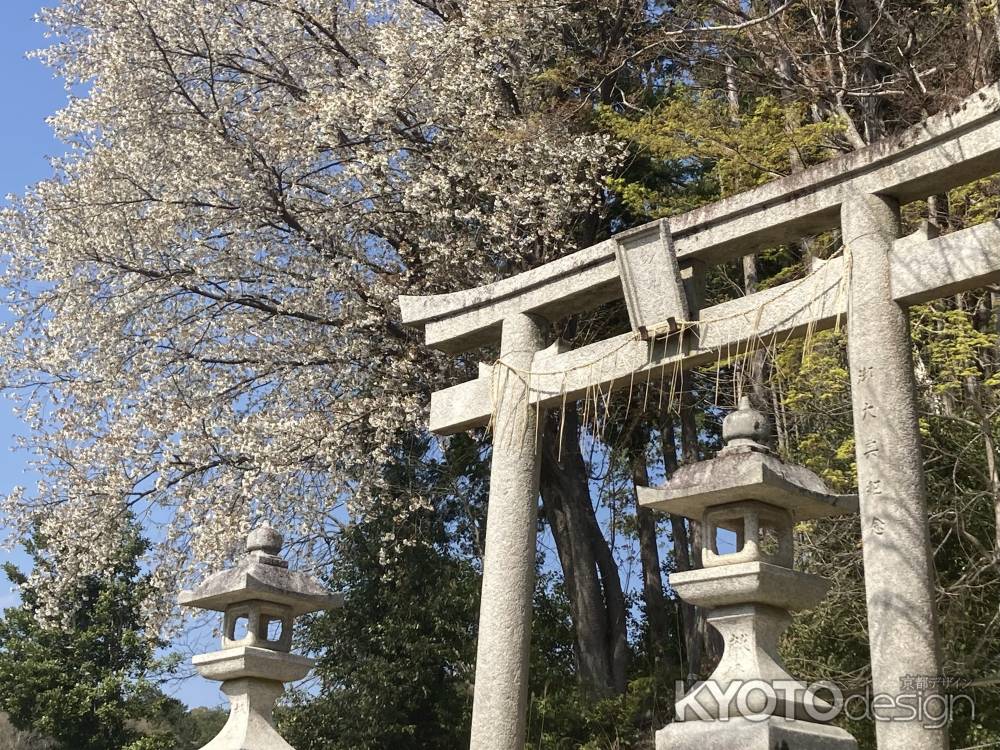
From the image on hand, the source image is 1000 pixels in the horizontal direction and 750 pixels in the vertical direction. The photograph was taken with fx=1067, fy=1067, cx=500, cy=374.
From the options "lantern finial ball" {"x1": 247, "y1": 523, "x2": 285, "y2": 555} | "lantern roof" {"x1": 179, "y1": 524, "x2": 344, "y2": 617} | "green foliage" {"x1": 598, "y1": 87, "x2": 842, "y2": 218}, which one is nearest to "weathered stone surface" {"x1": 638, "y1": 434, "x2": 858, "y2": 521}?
"lantern roof" {"x1": 179, "y1": 524, "x2": 344, "y2": 617}

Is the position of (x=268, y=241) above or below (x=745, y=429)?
above

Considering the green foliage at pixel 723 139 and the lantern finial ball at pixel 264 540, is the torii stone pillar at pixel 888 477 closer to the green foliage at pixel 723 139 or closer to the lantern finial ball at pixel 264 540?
the lantern finial ball at pixel 264 540

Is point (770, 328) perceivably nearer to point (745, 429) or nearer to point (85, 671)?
point (745, 429)

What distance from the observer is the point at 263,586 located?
604cm

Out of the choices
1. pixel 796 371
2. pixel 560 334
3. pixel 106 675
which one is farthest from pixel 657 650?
pixel 106 675

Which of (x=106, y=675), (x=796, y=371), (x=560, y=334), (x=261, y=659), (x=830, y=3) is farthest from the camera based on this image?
(x=106, y=675)

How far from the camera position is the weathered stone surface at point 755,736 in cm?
387

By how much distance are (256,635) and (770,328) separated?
3337 mm

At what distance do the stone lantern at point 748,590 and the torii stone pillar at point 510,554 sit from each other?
4.59 ft

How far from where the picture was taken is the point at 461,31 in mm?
11133

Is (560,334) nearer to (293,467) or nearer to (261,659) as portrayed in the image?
(293,467)

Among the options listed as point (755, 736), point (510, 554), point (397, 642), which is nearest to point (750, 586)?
point (755, 736)

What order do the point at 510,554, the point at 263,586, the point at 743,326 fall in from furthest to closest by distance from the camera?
the point at 263,586 < the point at 510,554 < the point at 743,326

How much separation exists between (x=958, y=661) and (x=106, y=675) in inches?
600
